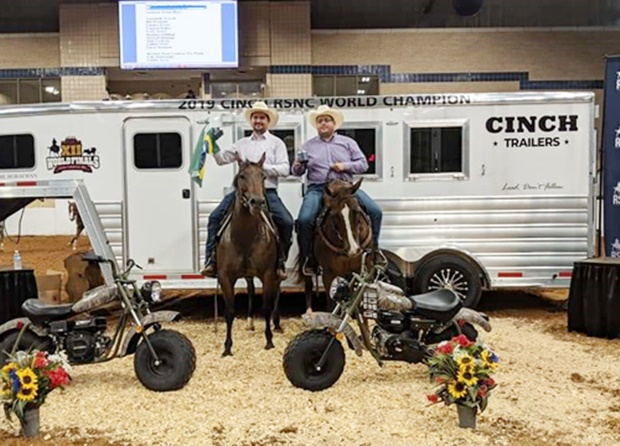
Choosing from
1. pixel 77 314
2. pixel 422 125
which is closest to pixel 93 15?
pixel 422 125

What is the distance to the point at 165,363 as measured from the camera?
189 inches

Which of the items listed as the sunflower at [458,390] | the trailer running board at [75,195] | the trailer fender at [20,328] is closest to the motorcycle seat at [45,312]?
the trailer fender at [20,328]

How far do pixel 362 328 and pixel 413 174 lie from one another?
279cm

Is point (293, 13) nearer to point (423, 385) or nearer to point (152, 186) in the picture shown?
point (152, 186)

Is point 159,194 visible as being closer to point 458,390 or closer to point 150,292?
Result: point 150,292

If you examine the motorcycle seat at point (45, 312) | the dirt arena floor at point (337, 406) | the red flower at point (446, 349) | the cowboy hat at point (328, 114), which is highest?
the cowboy hat at point (328, 114)

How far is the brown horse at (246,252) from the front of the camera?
5648 millimetres

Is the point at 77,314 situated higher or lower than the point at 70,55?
lower

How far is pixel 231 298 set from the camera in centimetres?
585

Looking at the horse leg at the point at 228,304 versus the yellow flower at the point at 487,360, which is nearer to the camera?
the yellow flower at the point at 487,360

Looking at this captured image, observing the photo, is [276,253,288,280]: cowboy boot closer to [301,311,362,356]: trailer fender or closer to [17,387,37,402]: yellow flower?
[301,311,362,356]: trailer fender

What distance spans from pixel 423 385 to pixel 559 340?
2.16 meters

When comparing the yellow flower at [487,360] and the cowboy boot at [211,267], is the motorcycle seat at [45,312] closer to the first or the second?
the cowboy boot at [211,267]

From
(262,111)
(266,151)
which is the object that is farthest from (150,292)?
(262,111)
